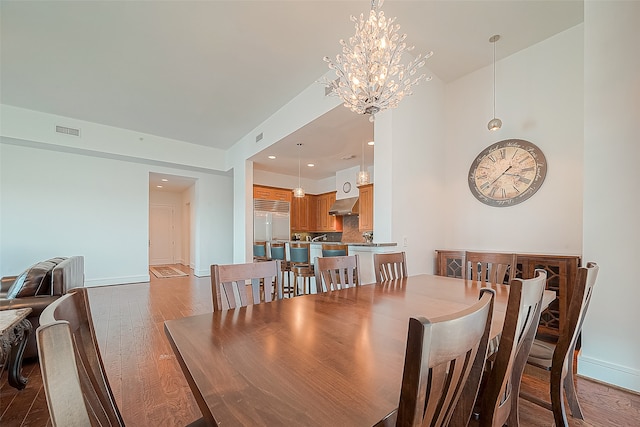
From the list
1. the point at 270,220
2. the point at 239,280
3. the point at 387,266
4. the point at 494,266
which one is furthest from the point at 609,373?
the point at 270,220

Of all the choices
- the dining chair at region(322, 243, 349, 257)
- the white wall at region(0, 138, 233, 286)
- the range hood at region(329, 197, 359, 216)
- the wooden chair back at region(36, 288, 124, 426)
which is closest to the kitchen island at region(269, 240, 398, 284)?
the dining chair at region(322, 243, 349, 257)

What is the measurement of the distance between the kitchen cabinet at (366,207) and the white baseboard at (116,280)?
16.8ft

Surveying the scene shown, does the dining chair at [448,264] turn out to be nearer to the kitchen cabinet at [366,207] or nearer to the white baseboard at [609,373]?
the white baseboard at [609,373]

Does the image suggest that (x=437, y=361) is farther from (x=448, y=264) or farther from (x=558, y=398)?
(x=448, y=264)

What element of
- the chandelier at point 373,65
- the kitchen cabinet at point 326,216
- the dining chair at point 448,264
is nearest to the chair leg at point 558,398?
the dining chair at point 448,264

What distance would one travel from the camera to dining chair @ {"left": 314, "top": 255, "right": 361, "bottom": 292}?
1840mm

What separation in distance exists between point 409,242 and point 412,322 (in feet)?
9.34

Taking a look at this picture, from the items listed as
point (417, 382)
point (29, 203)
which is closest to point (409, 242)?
point (417, 382)

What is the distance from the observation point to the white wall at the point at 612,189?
2.01 meters

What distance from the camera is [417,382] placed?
0.49 meters

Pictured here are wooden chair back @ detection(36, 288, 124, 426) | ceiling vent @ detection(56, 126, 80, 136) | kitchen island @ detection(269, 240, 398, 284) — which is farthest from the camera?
ceiling vent @ detection(56, 126, 80, 136)

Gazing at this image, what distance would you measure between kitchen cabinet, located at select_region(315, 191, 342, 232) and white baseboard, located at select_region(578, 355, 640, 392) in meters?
5.94

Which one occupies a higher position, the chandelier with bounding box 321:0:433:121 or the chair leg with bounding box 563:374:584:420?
the chandelier with bounding box 321:0:433:121

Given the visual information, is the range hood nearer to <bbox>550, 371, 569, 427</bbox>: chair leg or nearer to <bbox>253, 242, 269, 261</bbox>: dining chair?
<bbox>253, 242, 269, 261</bbox>: dining chair
